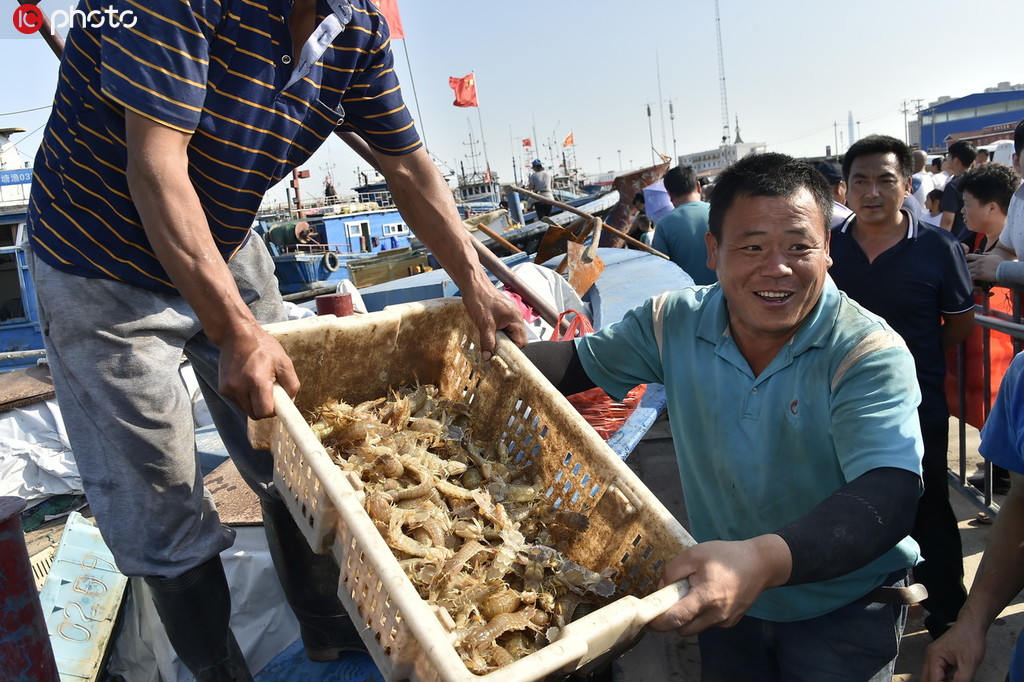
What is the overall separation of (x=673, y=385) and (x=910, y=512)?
73 centimetres

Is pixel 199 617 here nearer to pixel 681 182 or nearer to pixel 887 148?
pixel 887 148

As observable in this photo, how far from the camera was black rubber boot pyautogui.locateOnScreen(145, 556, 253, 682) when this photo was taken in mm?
1980

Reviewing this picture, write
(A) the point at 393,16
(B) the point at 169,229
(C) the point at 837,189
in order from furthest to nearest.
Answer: (A) the point at 393,16, (C) the point at 837,189, (B) the point at 169,229

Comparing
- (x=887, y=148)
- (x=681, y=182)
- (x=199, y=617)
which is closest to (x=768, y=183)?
(x=199, y=617)

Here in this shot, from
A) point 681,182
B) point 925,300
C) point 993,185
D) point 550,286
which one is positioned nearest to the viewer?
point 925,300

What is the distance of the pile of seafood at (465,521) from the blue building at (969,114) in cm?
6276

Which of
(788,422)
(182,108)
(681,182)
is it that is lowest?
(788,422)

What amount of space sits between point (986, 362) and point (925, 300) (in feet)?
1.90

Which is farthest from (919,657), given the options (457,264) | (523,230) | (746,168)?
(523,230)

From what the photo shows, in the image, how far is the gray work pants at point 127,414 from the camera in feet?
6.15

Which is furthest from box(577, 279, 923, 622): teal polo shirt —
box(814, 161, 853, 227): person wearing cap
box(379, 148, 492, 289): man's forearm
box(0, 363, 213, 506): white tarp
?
box(0, 363, 213, 506): white tarp

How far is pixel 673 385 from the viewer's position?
→ 2020mm

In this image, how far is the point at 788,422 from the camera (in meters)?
1.72

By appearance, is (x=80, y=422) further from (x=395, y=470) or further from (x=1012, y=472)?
(x=1012, y=472)
